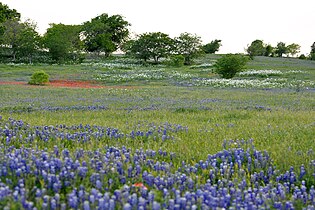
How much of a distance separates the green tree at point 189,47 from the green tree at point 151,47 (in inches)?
84.9

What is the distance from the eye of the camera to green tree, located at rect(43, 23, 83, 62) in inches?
2805

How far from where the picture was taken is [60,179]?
12.4 ft

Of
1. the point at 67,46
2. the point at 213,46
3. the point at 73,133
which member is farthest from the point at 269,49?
the point at 73,133

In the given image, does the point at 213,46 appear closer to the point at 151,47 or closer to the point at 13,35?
the point at 151,47

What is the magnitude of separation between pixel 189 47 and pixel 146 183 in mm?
69455

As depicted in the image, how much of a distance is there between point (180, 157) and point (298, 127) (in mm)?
3592

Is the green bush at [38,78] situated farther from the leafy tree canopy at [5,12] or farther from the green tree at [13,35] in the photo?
the green tree at [13,35]

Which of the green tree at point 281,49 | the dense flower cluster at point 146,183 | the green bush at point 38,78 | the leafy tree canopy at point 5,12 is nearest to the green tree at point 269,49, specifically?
the green tree at point 281,49

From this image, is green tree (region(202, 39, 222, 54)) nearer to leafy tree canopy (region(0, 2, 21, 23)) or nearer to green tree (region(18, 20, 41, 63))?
green tree (region(18, 20, 41, 63))

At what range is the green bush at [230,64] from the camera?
38.3 metres

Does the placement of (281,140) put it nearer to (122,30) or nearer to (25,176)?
(25,176)

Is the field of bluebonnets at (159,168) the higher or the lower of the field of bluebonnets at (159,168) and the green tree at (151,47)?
the lower

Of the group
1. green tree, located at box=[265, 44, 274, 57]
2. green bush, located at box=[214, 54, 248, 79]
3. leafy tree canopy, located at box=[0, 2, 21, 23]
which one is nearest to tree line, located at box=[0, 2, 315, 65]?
green bush, located at box=[214, 54, 248, 79]

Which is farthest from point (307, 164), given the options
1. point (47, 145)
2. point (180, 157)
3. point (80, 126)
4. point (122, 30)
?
point (122, 30)
